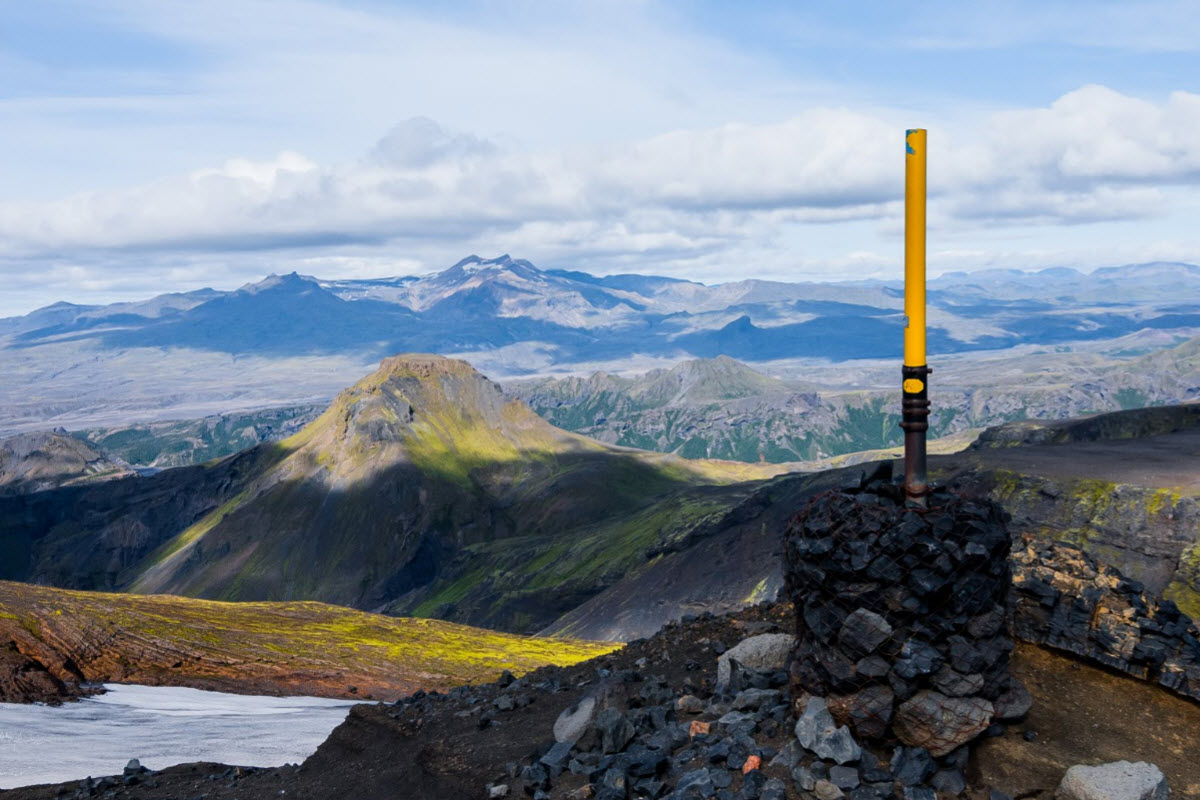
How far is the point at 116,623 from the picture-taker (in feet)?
289

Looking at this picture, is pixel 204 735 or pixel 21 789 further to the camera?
pixel 204 735

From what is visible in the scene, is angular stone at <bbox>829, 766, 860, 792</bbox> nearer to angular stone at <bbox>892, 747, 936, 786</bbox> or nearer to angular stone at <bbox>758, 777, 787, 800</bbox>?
angular stone at <bbox>892, 747, 936, 786</bbox>

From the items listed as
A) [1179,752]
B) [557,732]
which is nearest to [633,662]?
[557,732]

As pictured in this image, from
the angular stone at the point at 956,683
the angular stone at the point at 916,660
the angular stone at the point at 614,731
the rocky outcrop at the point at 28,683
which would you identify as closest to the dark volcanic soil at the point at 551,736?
the angular stone at the point at 614,731

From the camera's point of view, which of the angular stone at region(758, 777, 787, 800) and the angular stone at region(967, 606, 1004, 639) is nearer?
the angular stone at region(758, 777, 787, 800)

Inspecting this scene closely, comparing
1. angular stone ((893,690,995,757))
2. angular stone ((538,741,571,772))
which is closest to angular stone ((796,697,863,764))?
angular stone ((893,690,995,757))

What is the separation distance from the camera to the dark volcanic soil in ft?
70.3

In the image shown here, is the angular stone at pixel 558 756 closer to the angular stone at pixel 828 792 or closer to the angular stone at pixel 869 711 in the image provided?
the angular stone at pixel 828 792

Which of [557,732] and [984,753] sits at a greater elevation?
[984,753]

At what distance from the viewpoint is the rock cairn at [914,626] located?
21188mm

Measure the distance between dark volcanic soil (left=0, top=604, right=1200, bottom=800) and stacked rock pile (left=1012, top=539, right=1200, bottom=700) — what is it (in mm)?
452

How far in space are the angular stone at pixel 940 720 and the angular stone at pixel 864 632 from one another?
1414mm

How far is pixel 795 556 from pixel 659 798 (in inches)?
260

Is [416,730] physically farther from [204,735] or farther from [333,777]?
[204,735]
